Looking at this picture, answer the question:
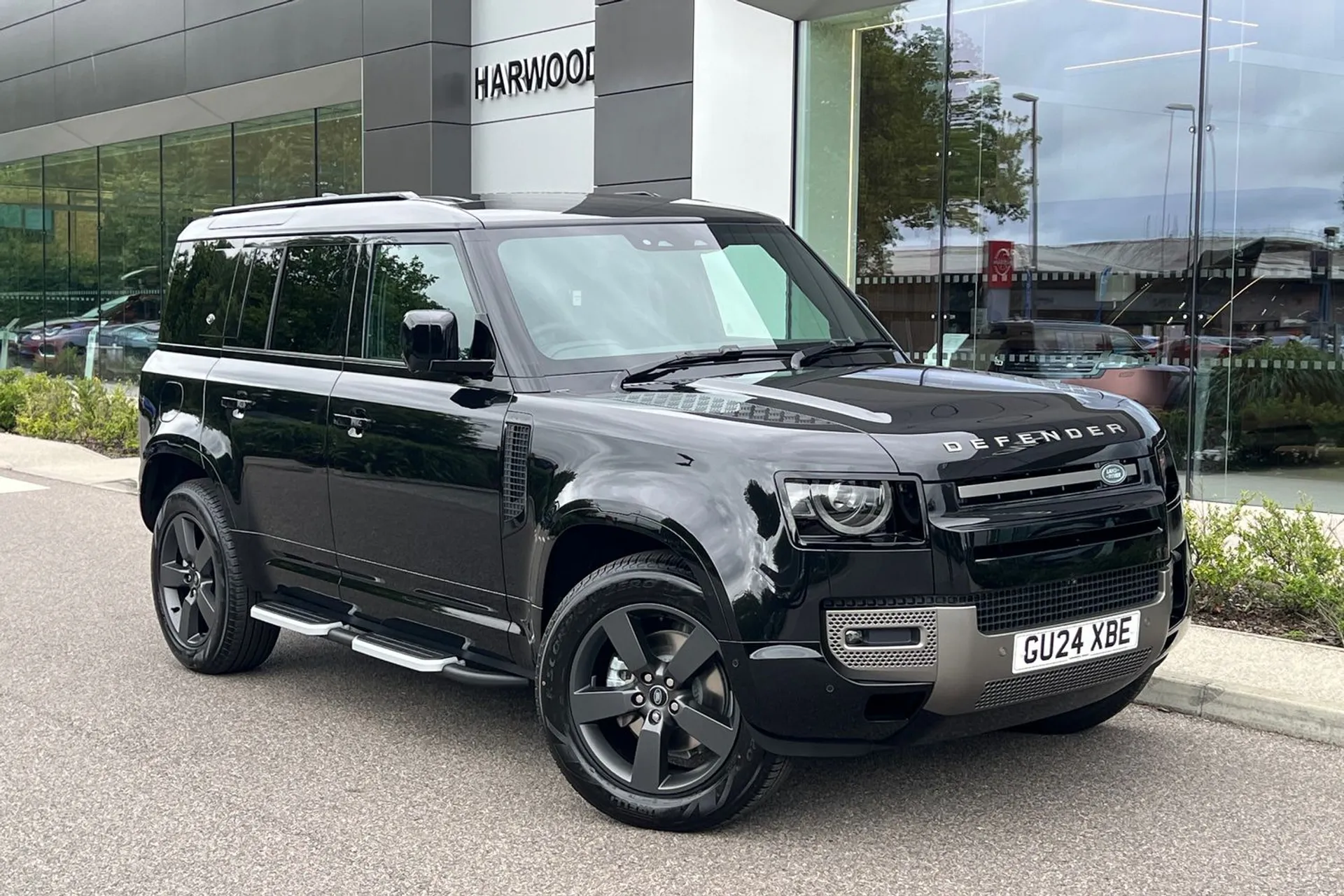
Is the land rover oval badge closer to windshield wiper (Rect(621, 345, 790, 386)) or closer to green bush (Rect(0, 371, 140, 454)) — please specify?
windshield wiper (Rect(621, 345, 790, 386))

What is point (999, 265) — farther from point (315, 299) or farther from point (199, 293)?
point (315, 299)

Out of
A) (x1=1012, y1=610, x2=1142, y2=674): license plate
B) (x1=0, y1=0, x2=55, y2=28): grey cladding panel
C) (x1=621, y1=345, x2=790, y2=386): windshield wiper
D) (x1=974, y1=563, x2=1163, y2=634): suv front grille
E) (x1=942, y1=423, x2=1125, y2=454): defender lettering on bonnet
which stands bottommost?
(x1=1012, y1=610, x2=1142, y2=674): license plate

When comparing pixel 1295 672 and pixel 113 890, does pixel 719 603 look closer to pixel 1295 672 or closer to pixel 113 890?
pixel 113 890

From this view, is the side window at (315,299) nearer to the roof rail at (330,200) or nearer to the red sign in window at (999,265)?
the roof rail at (330,200)

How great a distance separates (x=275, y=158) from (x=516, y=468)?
1826cm

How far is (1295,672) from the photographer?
6094 mm

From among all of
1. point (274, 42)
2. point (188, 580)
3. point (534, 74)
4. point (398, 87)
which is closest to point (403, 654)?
point (188, 580)

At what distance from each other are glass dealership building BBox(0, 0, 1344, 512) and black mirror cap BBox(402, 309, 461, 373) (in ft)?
28.4

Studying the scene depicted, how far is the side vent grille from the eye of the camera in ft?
15.7

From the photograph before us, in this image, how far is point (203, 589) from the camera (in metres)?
6.46

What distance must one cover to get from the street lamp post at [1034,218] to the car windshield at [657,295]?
25.1 feet

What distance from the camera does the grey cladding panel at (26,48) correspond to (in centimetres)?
2489

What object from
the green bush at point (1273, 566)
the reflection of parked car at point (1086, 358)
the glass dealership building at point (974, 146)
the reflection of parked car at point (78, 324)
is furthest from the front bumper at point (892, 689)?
the reflection of parked car at point (78, 324)

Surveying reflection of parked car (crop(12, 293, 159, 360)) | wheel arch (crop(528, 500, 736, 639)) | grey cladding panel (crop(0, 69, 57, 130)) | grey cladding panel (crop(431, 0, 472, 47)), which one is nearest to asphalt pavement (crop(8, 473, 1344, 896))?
wheel arch (crop(528, 500, 736, 639))
